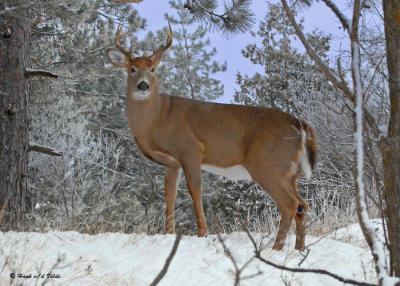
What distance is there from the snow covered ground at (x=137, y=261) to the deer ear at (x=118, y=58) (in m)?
2.38

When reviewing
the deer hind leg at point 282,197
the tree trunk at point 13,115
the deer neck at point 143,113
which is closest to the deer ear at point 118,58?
the deer neck at point 143,113

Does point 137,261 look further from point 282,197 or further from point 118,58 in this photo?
point 118,58

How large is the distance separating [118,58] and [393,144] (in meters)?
4.37

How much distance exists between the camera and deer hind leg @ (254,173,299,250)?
5.72 metres

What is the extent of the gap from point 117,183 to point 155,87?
14.6 m

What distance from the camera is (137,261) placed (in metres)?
4.13

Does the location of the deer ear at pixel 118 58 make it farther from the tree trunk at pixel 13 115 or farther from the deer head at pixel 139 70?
the tree trunk at pixel 13 115

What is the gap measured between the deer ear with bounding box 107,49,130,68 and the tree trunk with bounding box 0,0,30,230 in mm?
1067

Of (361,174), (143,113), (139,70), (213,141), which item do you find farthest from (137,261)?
(139,70)

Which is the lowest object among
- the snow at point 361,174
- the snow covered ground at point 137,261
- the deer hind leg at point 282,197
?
the snow covered ground at point 137,261

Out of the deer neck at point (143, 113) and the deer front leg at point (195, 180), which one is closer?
the deer front leg at point (195, 180)

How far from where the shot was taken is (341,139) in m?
13.2

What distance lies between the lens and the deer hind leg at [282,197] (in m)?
5.72

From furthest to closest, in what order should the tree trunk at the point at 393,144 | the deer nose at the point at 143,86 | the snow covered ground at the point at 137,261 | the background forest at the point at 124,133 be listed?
the background forest at the point at 124,133, the deer nose at the point at 143,86, the snow covered ground at the point at 137,261, the tree trunk at the point at 393,144
